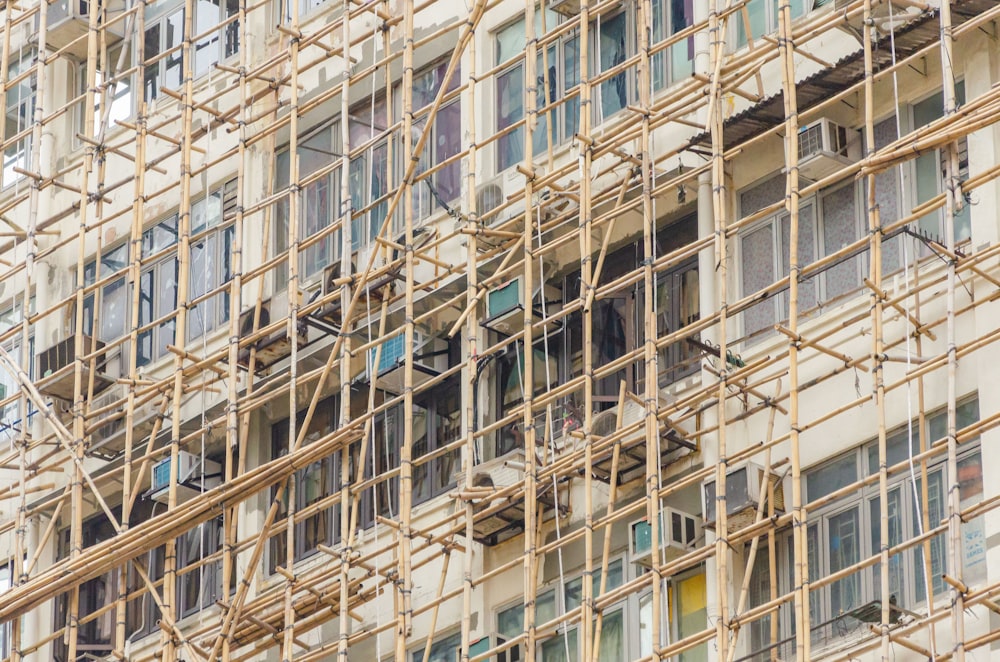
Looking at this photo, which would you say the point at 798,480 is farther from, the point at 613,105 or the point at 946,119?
the point at 613,105

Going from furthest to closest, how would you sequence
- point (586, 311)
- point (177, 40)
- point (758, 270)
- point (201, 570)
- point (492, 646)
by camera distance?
1. point (177, 40)
2. point (201, 570)
3. point (492, 646)
4. point (758, 270)
5. point (586, 311)

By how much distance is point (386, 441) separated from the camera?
22.4 meters

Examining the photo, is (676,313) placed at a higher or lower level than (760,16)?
lower

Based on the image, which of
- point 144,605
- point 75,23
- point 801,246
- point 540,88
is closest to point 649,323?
point 801,246

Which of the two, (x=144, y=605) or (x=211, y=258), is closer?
(x=144, y=605)

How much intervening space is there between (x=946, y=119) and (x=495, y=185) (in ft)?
17.4

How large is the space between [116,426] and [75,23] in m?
4.82

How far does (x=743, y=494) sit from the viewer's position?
19141mm

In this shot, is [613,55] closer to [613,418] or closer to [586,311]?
[586,311]

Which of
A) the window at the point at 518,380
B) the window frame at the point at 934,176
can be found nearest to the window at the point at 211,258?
the window at the point at 518,380

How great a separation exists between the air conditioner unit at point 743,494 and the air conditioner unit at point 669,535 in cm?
31

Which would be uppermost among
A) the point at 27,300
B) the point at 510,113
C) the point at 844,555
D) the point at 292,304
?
the point at 510,113

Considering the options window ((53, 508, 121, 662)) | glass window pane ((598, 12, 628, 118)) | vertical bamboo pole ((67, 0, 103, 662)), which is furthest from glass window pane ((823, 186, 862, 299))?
window ((53, 508, 121, 662))

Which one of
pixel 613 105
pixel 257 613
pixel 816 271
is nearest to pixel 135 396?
pixel 257 613
